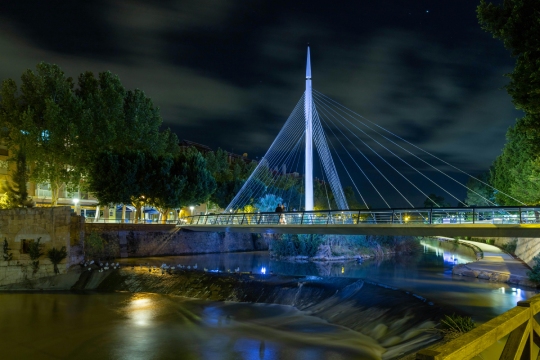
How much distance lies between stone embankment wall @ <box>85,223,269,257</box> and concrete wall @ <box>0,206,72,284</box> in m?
8.53

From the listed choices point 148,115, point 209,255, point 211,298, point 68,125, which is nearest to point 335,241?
point 209,255

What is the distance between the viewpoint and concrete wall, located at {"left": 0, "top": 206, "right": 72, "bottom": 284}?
25839 mm

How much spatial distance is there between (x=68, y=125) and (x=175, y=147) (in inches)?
749

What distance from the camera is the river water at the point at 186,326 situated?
47.6 feet

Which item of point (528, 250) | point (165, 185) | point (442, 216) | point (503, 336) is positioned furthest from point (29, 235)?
point (528, 250)

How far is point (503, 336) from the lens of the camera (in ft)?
12.4

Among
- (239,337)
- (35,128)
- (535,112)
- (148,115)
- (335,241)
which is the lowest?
(239,337)

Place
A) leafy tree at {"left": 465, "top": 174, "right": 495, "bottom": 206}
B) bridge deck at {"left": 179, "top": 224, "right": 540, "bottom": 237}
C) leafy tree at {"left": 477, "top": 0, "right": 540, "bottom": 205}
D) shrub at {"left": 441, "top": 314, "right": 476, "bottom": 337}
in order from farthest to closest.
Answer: leafy tree at {"left": 465, "top": 174, "right": 495, "bottom": 206}
bridge deck at {"left": 179, "top": 224, "right": 540, "bottom": 237}
leafy tree at {"left": 477, "top": 0, "right": 540, "bottom": 205}
shrub at {"left": 441, "top": 314, "right": 476, "bottom": 337}

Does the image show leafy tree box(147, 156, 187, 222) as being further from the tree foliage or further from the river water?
the river water

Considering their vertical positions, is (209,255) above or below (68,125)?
below

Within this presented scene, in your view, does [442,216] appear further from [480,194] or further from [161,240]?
[480,194]

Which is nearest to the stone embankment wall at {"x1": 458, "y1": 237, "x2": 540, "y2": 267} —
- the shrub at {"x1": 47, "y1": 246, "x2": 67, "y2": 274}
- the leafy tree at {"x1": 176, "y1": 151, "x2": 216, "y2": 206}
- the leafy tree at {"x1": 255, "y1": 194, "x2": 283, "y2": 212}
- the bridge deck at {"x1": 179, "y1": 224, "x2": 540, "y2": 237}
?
the bridge deck at {"x1": 179, "y1": 224, "x2": 540, "y2": 237}

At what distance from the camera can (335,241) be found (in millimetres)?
40406

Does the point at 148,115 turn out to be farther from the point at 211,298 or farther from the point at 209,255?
A: the point at 211,298
